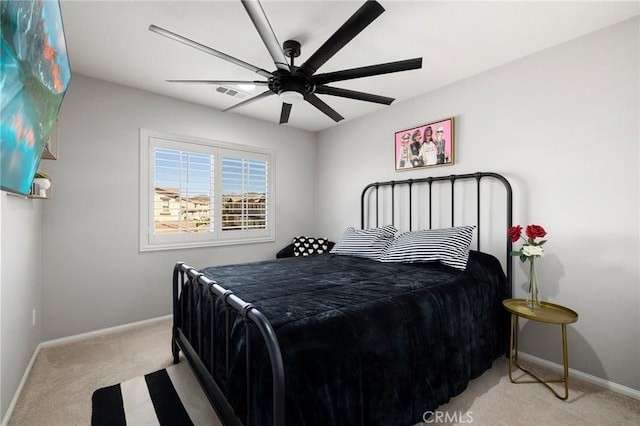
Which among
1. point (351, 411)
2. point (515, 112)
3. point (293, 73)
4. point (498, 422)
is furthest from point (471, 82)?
point (351, 411)

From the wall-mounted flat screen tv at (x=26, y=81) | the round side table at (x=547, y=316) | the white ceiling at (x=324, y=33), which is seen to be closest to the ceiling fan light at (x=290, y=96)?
the white ceiling at (x=324, y=33)

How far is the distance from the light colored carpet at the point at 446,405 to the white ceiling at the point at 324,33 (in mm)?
2558

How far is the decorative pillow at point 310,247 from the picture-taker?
13.6 ft

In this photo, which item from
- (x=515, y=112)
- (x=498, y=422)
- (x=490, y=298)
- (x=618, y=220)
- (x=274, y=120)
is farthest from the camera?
(x=274, y=120)

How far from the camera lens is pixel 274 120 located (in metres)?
4.11

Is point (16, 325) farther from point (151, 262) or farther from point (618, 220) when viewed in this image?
point (618, 220)

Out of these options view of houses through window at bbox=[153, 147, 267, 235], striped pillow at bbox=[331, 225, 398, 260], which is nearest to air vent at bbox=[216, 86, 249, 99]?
view of houses through window at bbox=[153, 147, 267, 235]

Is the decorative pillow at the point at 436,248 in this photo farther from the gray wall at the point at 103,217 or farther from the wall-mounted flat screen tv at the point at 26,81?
the wall-mounted flat screen tv at the point at 26,81

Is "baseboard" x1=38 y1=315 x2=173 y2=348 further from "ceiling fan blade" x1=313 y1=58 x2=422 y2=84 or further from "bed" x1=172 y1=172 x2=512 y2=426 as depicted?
"ceiling fan blade" x1=313 y1=58 x2=422 y2=84

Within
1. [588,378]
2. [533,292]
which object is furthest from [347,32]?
[588,378]

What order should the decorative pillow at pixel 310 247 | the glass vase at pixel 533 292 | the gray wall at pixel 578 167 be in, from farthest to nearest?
the decorative pillow at pixel 310 247 < the glass vase at pixel 533 292 < the gray wall at pixel 578 167

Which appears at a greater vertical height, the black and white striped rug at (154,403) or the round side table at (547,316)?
the round side table at (547,316)

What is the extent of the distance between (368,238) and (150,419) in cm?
226

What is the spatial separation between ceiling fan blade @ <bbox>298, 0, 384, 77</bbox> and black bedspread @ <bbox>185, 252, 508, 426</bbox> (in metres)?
1.39
